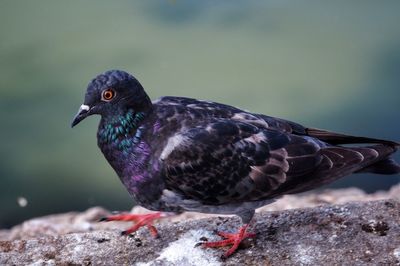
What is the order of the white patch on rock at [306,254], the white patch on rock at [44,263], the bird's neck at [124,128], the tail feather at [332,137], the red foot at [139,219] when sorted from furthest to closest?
1. the red foot at [139,219]
2. the tail feather at [332,137]
3. the white patch on rock at [44,263]
4. the white patch on rock at [306,254]
5. the bird's neck at [124,128]

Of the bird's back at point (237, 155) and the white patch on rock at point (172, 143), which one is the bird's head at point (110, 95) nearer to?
the bird's back at point (237, 155)

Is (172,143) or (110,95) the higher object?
(110,95)

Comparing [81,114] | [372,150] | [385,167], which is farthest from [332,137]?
[81,114]

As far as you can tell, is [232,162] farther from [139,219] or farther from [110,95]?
[139,219]

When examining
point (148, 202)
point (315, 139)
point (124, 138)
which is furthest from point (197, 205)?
point (315, 139)

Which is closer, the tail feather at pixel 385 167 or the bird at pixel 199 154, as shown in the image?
the bird at pixel 199 154

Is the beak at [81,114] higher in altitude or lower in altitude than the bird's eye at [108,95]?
lower

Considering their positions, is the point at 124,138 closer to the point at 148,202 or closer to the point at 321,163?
the point at 148,202

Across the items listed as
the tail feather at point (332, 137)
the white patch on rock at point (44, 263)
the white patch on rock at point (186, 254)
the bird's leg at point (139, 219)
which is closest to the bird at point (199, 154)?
the white patch on rock at point (186, 254)
